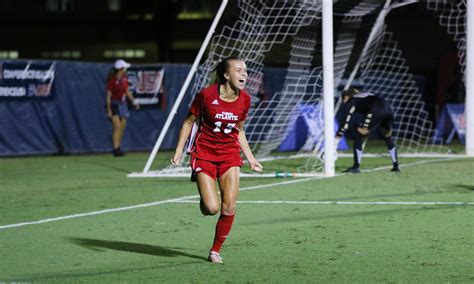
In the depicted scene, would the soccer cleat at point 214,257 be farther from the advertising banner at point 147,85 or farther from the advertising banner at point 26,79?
the advertising banner at point 147,85

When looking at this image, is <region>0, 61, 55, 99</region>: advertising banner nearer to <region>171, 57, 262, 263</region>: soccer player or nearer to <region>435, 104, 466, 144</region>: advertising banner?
<region>435, 104, 466, 144</region>: advertising banner

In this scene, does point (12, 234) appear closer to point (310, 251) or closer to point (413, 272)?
point (310, 251)

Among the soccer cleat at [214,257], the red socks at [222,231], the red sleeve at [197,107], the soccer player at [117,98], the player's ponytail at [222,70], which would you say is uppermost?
the player's ponytail at [222,70]

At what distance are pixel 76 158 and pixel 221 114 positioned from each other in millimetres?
14673

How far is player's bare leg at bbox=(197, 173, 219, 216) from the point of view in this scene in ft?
29.8

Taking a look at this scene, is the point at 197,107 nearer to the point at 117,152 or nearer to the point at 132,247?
the point at 132,247

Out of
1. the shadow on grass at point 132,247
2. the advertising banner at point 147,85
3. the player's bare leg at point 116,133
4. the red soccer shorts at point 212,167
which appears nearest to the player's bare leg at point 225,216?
the red soccer shorts at point 212,167

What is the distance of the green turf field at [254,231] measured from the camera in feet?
28.1

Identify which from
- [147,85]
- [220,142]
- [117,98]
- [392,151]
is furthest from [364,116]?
[220,142]

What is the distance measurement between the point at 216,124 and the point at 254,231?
2.25 metres

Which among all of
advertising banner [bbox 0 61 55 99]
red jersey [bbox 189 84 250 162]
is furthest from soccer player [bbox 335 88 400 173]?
red jersey [bbox 189 84 250 162]

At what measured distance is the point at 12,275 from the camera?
8.48 m

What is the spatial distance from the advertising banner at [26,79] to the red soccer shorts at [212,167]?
14.1m

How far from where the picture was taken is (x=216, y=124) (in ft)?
30.3
